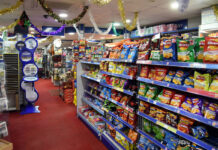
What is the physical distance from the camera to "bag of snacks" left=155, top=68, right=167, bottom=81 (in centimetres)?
208

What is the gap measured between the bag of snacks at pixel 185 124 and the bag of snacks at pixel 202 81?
0.41m

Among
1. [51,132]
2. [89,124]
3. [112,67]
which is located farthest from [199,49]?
[51,132]

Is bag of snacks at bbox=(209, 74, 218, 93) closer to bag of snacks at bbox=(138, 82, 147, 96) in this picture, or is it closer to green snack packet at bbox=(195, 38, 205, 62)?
green snack packet at bbox=(195, 38, 205, 62)

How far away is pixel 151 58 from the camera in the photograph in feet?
7.25

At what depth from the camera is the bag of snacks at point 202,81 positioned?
1.56 m

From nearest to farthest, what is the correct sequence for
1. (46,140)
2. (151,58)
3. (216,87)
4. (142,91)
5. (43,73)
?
(216,87) → (151,58) → (142,91) → (46,140) → (43,73)

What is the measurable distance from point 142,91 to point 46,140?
2.60 meters

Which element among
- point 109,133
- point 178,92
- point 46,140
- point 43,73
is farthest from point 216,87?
point 43,73

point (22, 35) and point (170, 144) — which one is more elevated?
point (22, 35)

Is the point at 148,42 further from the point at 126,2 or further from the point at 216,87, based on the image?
the point at 126,2

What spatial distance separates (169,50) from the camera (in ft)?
6.27

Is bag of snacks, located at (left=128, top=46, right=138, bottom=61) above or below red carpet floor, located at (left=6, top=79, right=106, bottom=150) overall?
above

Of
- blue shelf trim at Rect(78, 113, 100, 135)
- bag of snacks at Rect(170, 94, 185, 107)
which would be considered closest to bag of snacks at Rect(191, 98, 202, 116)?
bag of snacks at Rect(170, 94, 185, 107)

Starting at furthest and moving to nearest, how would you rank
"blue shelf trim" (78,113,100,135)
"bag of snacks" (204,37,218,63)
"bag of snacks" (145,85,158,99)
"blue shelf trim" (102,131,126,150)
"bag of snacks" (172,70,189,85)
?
"blue shelf trim" (78,113,100,135) → "blue shelf trim" (102,131,126,150) → "bag of snacks" (145,85,158,99) → "bag of snacks" (172,70,189,85) → "bag of snacks" (204,37,218,63)
